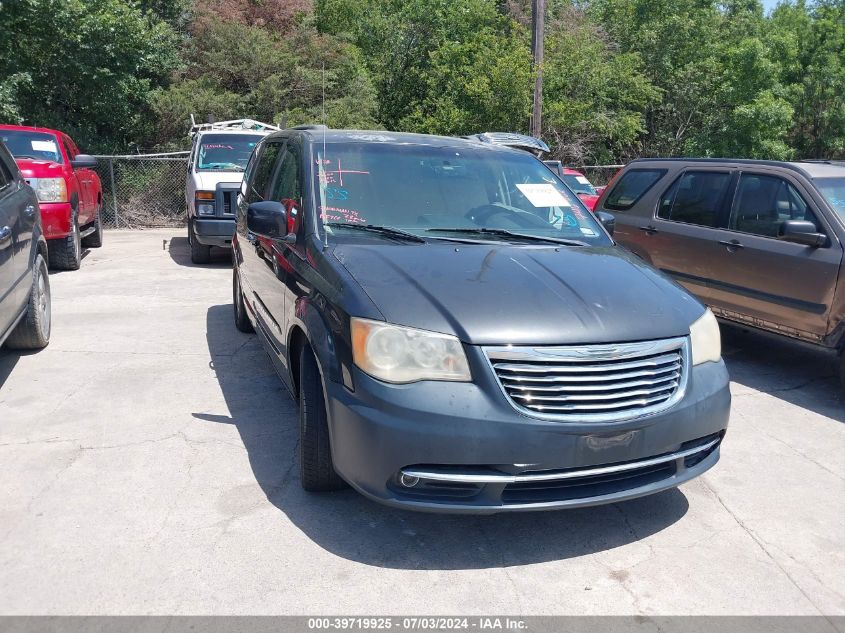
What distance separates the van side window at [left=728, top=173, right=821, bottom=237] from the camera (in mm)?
6203

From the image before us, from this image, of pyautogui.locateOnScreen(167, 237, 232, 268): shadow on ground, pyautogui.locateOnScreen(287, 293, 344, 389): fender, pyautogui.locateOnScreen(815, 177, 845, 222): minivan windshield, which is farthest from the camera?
pyautogui.locateOnScreen(167, 237, 232, 268): shadow on ground

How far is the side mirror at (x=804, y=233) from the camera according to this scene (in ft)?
18.9

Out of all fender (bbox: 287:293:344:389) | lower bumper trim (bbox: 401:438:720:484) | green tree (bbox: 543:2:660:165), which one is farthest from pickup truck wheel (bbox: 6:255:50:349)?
green tree (bbox: 543:2:660:165)

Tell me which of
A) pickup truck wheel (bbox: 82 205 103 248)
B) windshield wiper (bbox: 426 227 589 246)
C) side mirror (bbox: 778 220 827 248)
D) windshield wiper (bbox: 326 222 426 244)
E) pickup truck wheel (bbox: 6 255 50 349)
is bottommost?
pickup truck wheel (bbox: 82 205 103 248)

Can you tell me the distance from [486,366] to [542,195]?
2.02m

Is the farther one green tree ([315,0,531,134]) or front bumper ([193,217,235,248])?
green tree ([315,0,531,134])

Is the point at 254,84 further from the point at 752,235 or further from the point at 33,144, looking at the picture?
the point at 752,235

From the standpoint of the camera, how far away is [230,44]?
20719mm

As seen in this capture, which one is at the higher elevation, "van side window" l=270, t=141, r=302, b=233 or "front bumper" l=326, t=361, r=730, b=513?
"van side window" l=270, t=141, r=302, b=233

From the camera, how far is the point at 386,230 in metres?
4.20

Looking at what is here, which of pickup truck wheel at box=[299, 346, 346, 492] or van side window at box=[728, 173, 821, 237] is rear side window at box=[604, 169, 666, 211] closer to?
van side window at box=[728, 173, 821, 237]

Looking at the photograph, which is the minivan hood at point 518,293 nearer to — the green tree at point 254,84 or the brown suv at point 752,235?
the brown suv at point 752,235

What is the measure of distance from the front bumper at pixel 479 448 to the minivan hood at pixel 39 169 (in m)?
7.74

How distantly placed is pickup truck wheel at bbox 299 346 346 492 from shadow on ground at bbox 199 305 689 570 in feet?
0.41
